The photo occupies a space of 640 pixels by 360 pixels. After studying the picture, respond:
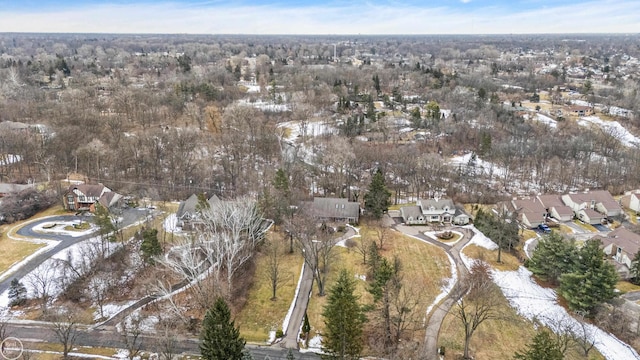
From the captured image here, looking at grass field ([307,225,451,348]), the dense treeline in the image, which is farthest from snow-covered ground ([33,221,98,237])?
grass field ([307,225,451,348])

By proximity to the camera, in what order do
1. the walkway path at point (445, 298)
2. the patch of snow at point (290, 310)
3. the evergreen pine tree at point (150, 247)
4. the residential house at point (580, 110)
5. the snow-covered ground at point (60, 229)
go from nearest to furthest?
the walkway path at point (445, 298), the patch of snow at point (290, 310), the evergreen pine tree at point (150, 247), the snow-covered ground at point (60, 229), the residential house at point (580, 110)

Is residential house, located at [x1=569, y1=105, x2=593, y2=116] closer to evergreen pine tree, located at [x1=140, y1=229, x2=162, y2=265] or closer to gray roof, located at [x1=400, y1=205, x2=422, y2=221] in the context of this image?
gray roof, located at [x1=400, y1=205, x2=422, y2=221]

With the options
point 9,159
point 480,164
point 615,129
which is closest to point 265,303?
point 480,164

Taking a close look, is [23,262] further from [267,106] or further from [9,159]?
[267,106]

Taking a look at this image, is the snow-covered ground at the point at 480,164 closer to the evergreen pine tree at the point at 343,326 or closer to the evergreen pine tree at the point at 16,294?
the evergreen pine tree at the point at 343,326

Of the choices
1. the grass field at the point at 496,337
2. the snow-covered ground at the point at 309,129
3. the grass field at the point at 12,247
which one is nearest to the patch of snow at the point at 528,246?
the grass field at the point at 496,337

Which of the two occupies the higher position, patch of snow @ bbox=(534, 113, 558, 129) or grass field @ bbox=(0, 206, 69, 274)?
patch of snow @ bbox=(534, 113, 558, 129)
